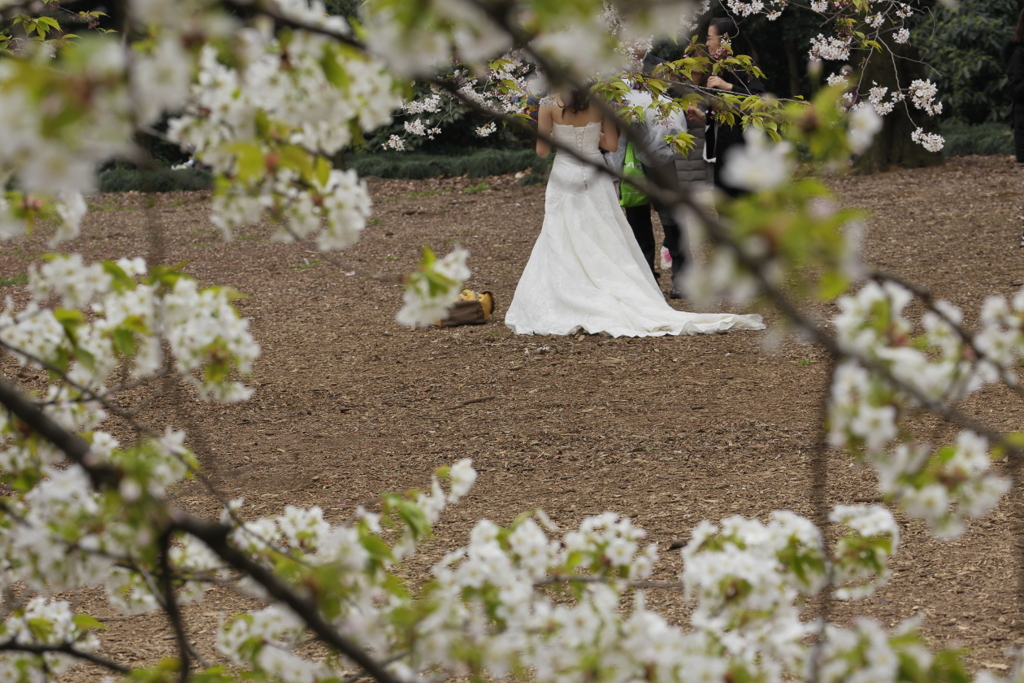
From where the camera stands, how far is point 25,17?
4176mm

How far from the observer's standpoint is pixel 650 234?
7488 millimetres

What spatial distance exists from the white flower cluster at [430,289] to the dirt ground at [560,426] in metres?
0.36

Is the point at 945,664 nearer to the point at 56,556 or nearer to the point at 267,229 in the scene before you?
the point at 56,556

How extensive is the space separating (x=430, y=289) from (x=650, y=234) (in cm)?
615

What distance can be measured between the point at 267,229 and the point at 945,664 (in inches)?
449

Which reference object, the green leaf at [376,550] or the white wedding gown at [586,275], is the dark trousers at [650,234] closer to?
the white wedding gown at [586,275]

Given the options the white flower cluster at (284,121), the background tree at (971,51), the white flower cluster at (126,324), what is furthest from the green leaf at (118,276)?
the background tree at (971,51)

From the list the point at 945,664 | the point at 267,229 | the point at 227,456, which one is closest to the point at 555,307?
the point at 227,456

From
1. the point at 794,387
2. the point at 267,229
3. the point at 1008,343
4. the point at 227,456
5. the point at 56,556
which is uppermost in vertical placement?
the point at 1008,343

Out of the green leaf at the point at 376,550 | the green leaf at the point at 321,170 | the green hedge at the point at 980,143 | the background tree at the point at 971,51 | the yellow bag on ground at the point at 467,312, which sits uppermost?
the green leaf at the point at 321,170

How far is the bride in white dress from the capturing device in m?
6.51

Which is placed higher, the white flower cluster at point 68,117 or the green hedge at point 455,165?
the white flower cluster at point 68,117

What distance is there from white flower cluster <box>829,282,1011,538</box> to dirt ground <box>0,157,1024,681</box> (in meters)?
0.93

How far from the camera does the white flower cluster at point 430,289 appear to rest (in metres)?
1.49
